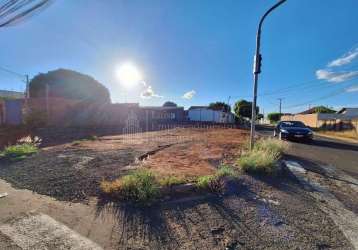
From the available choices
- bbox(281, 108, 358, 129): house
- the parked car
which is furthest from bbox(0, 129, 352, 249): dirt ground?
bbox(281, 108, 358, 129): house

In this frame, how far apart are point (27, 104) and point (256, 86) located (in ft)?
70.0

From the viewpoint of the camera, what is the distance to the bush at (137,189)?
4.02 meters

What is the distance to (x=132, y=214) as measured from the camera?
3.61 m

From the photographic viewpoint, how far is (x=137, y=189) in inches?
163

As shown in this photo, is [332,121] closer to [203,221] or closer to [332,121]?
[332,121]

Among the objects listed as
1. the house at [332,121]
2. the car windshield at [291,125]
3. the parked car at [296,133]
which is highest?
the house at [332,121]

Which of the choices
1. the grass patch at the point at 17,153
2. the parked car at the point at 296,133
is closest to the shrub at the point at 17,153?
the grass patch at the point at 17,153

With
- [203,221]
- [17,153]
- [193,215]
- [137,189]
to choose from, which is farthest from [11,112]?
[203,221]

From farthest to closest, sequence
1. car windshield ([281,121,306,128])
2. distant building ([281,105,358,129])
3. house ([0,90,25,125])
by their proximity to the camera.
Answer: distant building ([281,105,358,129])
house ([0,90,25,125])
car windshield ([281,121,306,128])

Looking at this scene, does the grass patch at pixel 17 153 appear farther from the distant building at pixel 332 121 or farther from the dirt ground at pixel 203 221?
the distant building at pixel 332 121

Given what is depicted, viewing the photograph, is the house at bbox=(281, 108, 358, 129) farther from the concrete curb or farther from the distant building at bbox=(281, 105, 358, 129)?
the concrete curb

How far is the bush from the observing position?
4020 millimetres

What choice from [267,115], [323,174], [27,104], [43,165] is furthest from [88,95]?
[267,115]

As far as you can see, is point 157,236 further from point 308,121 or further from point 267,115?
point 267,115
